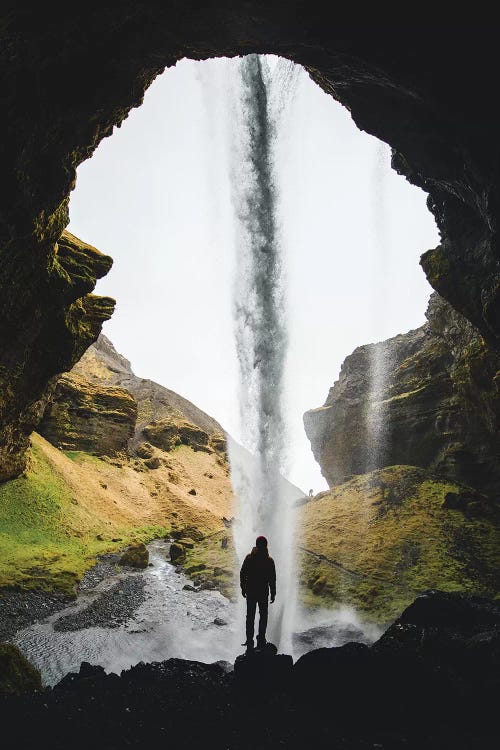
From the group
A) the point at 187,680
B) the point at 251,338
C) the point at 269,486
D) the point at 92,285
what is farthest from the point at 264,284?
the point at 187,680

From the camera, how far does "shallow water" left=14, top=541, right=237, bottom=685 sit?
1049cm

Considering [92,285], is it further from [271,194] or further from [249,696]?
[249,696]

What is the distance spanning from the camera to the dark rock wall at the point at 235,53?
10.0m

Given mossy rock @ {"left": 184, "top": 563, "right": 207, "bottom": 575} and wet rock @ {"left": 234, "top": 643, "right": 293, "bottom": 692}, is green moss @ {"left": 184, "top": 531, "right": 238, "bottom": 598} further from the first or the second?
wet rock @ {"left": 234, "top": 643, "right": 293, "bottom": 692}

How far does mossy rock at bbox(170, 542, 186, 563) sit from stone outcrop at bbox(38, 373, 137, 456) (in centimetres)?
1872

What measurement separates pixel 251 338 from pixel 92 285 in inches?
443

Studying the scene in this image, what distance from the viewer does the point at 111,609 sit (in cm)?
1480

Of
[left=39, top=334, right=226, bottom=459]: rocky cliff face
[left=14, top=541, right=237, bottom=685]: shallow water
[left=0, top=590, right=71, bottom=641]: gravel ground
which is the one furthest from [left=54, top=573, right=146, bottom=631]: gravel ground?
[left=39, top=334, right=226, bottom=459]: rocky cliff face

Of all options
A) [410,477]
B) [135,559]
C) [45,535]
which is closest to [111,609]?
[135,559]

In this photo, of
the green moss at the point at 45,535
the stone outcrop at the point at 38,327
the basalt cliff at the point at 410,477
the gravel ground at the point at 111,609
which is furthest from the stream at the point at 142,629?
the stone outcrop at the point at 38,327

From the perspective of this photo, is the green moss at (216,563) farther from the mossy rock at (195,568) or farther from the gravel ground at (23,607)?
the gravel ground at (23,607)

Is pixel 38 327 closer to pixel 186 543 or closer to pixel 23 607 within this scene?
pixel 23 607

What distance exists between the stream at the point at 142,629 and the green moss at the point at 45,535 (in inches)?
60.6

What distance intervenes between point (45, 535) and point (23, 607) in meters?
8.56
